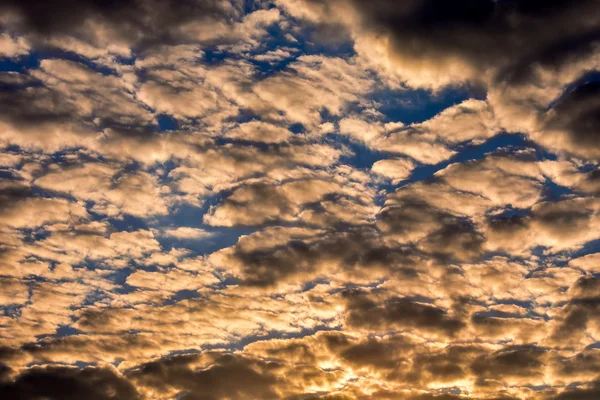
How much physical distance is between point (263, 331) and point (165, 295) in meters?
10.5

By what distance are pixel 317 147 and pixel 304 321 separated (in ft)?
67.9

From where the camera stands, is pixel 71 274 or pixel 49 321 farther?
pixel 49 321

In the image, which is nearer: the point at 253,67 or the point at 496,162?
the point at 253,67

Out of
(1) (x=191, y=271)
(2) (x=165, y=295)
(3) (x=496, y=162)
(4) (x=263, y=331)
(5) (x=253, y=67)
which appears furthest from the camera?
(4) (x=263, y=331)

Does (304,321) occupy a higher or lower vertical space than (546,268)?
lower

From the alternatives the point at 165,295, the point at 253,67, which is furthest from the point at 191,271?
the point at 253,67

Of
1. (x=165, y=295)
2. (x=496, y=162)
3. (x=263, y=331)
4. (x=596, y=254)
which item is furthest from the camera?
(x=263, y=331)

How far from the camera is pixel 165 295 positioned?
4816 centimetres

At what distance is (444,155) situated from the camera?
3481 centimetres

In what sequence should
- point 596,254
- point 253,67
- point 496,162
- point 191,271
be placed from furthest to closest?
point 191,271 → point 596,254 → point 496,162 → point 253,67

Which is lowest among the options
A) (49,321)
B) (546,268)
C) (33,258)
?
(49,321)

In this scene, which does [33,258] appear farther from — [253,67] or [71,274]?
[253,67]

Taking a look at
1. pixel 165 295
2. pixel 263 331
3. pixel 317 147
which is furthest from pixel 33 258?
pixel 317 147

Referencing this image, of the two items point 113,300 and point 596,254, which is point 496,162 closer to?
point 596,254
